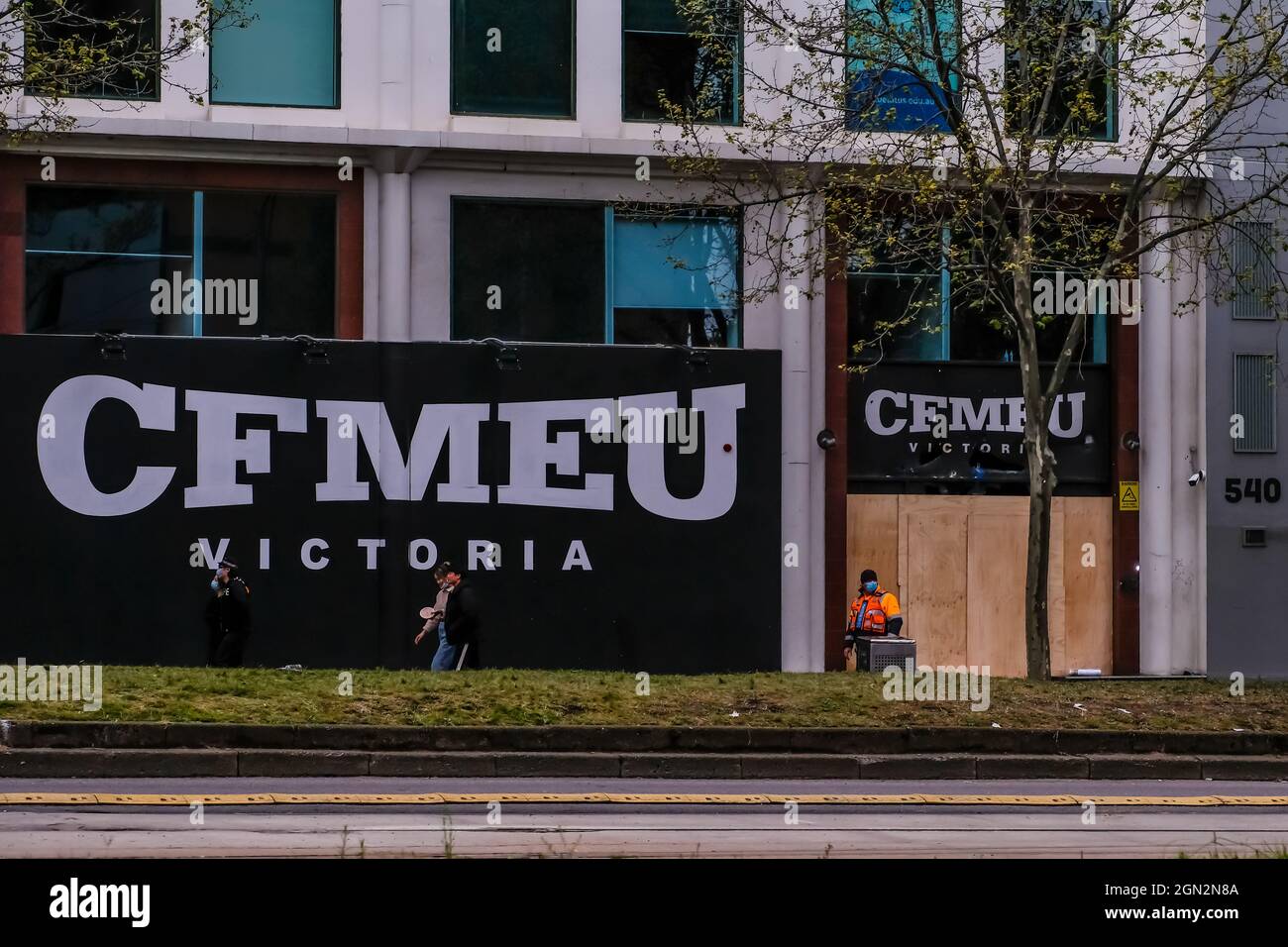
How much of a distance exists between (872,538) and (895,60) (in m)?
7.32

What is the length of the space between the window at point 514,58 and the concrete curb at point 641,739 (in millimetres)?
11277

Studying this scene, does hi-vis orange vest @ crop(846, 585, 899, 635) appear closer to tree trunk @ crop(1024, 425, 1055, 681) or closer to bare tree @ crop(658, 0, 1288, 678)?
bare tree @ crop(658, 0, 1288, 678)

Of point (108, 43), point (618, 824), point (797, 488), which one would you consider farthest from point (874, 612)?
point (108, 43)

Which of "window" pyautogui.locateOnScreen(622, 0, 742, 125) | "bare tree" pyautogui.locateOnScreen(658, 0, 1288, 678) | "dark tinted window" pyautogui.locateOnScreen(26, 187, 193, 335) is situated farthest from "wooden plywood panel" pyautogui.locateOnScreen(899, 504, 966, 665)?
"dark tinted window" pyautogui.locateOnScreen(26, 187, 193, 335)

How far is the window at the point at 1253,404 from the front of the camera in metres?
24.8

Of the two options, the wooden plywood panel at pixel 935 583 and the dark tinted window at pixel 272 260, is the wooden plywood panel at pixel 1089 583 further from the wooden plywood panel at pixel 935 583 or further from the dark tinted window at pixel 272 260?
the dark tinted window at pixel 272 260

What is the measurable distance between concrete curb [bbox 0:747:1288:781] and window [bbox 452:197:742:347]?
958 centimetres

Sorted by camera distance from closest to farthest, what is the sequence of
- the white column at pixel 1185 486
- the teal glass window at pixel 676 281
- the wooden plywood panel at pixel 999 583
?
the teal glass window at pixel 676 281, the wooden plywood panel at pixel 999 583, the white column at pixel 1185 486

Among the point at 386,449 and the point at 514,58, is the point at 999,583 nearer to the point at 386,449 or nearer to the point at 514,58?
the point at 386,449

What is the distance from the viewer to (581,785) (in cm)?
1387

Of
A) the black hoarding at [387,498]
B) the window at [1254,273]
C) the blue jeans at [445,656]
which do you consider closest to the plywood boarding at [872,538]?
the black hoarding at [387,498]

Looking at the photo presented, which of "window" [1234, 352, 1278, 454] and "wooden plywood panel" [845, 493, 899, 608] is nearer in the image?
"wooden plywood panel" [845, 493, 899, 608]

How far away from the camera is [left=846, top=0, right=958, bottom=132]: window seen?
18938 millimetres
